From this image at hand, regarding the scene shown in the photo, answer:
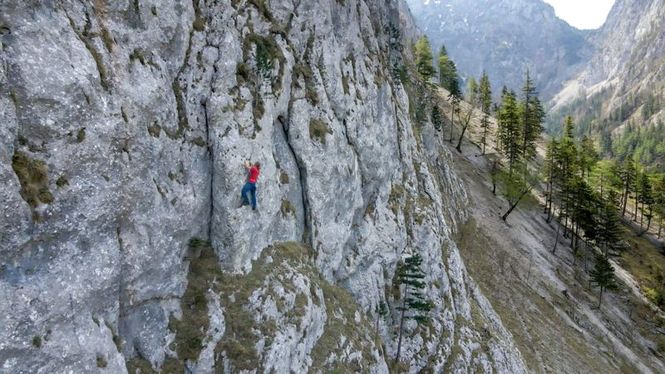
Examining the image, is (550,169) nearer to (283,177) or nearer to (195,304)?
(283,177)

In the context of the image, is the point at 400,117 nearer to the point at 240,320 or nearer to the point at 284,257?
the point at 284,257

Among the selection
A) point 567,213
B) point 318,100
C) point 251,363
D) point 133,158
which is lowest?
point 567,213

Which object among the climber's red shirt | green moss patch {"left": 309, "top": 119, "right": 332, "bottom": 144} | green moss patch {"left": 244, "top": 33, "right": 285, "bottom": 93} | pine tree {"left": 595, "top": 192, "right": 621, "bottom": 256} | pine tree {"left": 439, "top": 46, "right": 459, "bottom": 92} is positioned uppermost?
pine tree {"left": 439, "top": 46, "right": 459, "bottom": 92}

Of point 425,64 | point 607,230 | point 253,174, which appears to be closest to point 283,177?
point 253,174

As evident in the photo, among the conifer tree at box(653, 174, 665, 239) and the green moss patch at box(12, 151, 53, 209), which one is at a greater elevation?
the green moss patch at box(12, 151, 53, 209)

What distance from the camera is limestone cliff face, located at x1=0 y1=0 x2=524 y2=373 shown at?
46.4 feet

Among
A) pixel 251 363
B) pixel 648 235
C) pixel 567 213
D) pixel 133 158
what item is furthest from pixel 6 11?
pixel 648 235

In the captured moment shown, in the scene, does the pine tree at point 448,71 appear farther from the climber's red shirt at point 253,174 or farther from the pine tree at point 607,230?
the climber's red shirt at point 253,174

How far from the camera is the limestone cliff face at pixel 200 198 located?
1414 cm

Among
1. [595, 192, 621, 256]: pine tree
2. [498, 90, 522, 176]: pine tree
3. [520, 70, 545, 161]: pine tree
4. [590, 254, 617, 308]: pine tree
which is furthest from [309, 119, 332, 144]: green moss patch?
[595, 192, 621, 256]: pine tree

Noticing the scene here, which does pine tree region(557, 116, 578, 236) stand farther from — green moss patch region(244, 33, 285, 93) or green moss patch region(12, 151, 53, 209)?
green moss patch region(12, 151, 53, 209)

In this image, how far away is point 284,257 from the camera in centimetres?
2589

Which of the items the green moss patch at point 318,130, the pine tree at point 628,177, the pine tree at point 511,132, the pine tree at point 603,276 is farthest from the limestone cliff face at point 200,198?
the pine tree at point 628,177

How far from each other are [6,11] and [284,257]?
59.0ft
